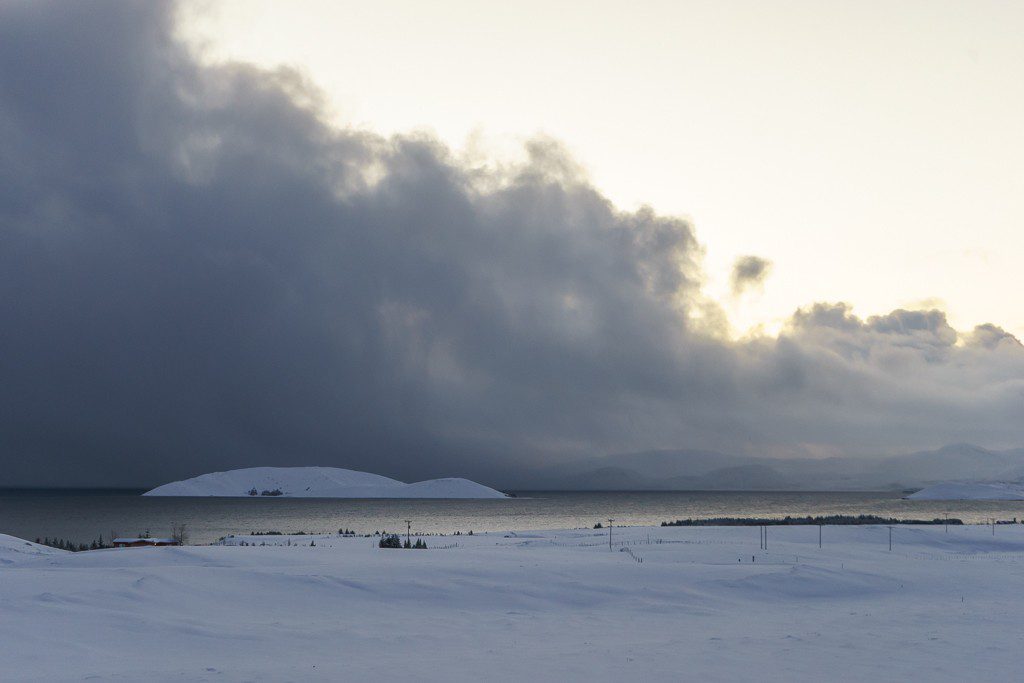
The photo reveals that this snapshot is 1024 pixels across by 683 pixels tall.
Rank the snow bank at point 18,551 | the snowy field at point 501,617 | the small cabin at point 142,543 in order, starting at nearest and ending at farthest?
1. the snowy field at point 501,617
2. the snow bank at point 18,551
3. the small cabin at point 142,543

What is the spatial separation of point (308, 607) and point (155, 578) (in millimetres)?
4889

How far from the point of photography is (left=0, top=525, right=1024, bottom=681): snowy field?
56.1ft

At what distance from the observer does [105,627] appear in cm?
2012

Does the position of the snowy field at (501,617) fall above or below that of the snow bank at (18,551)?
above

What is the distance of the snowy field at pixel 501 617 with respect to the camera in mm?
17109

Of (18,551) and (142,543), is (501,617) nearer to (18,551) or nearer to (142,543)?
(18,551)

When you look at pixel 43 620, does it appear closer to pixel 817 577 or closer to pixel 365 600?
pixel 365 600

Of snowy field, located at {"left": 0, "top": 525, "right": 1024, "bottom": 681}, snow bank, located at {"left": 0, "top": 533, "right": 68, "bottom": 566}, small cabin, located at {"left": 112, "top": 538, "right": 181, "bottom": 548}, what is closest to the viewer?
snowy field, located at {"left": 0, "top": 525, "right": 1024, "bottom": 681}

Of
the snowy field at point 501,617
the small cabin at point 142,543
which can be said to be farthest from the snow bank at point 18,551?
the small cabin at point 142,543

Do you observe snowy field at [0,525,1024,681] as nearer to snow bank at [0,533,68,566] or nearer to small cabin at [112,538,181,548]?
snow bank at [0,533,68,566]

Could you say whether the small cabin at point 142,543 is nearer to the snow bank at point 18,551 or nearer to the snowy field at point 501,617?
the snow bank at point 18,551

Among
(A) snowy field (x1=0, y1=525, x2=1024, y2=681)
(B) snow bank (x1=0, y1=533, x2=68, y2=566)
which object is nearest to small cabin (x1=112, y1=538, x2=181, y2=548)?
(B) snow bank (x1=0, y1=533, x2=68, y2=566)

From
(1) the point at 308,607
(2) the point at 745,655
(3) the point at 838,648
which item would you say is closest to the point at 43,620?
(1) the point at 308,607

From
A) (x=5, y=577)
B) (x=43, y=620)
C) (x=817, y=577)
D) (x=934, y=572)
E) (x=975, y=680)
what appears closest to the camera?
(x=975, y=680)
